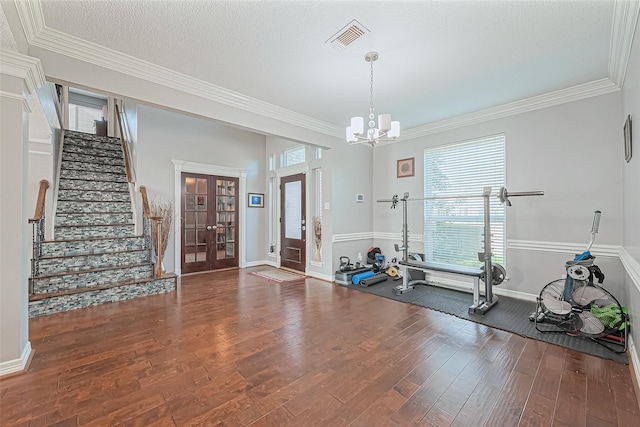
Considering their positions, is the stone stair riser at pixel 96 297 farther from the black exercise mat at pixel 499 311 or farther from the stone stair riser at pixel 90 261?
the black exercise mat at pixel 499 311

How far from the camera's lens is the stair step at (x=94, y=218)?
438cm

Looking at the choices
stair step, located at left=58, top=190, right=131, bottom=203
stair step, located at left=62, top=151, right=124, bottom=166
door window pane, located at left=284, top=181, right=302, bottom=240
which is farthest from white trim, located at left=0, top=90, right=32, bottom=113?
door window pane, located at left=284, top=181, right=302, bottom=240

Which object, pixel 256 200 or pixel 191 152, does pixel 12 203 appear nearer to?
pixel 191 152

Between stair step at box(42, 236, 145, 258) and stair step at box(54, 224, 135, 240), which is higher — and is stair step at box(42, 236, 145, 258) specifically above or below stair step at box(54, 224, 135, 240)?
below

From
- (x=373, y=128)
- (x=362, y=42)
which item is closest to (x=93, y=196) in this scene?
(x=373, y=128)

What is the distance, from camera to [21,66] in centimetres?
209

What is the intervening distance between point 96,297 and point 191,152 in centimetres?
315

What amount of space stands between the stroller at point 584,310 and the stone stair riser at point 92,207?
21.0 ft

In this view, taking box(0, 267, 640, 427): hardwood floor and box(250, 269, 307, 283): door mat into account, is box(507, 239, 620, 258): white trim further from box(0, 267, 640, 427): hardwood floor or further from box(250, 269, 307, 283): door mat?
box(250, 269, 307, 283): door mat

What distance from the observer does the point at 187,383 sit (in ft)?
6.46

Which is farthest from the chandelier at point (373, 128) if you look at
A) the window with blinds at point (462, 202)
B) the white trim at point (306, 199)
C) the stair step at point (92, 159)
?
the stair step at point (92, 159)

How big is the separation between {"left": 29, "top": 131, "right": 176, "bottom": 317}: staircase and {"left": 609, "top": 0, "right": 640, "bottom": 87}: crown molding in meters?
5.68

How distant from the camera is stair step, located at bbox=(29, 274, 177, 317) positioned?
10.7 feet

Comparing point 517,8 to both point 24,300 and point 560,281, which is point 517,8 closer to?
point 560,281
